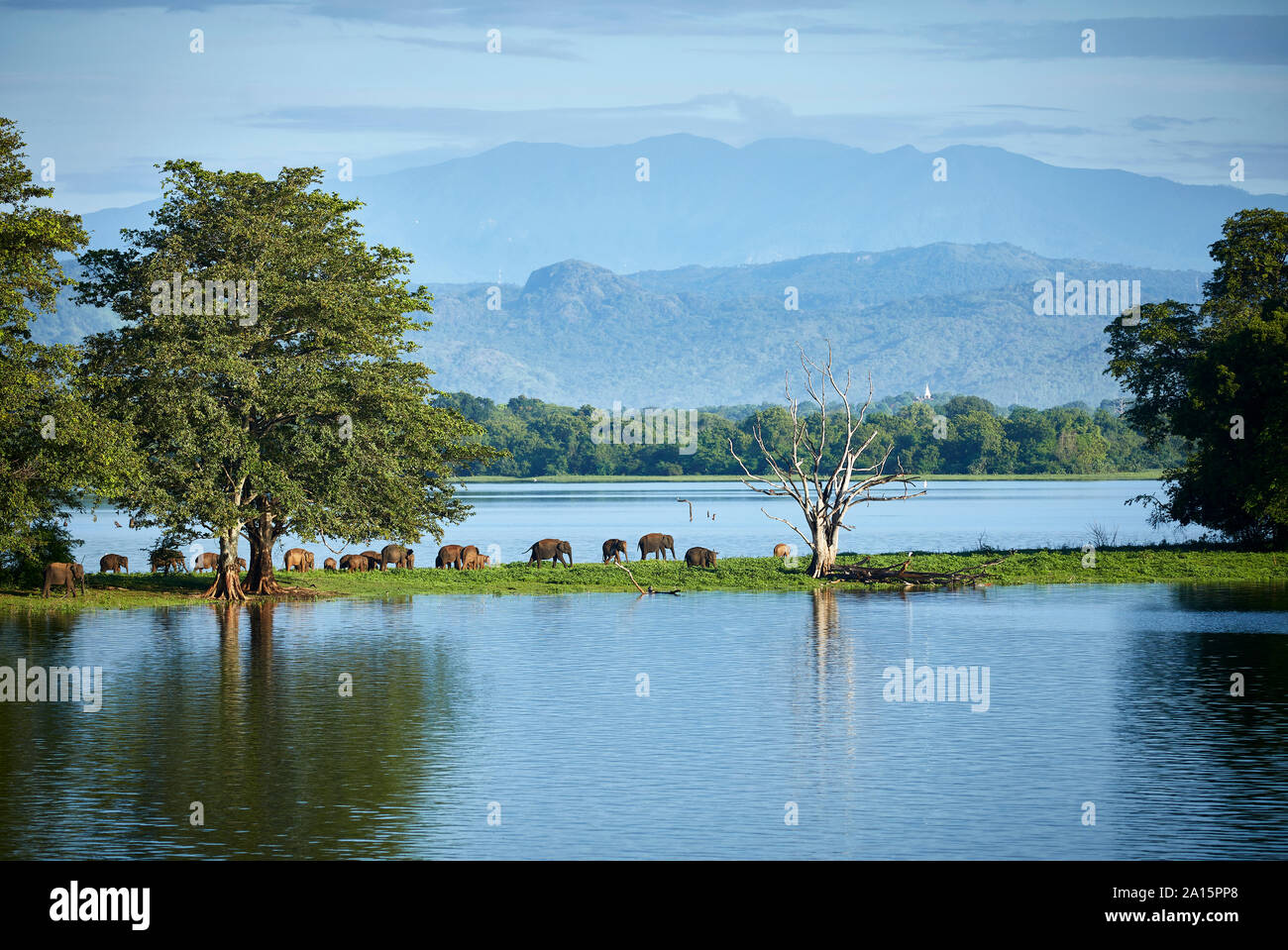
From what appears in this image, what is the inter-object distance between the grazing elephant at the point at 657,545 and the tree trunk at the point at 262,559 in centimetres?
1619

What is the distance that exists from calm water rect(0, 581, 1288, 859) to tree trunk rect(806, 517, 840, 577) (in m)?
9.05

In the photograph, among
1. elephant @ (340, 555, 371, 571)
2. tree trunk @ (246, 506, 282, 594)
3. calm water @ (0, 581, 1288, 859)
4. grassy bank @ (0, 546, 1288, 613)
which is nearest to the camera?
calm water @ (0, 581, 1288, 859)

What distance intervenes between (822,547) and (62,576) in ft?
79.2

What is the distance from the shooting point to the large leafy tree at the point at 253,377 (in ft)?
135

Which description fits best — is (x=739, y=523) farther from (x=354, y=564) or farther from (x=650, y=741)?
(x=650, y=741)

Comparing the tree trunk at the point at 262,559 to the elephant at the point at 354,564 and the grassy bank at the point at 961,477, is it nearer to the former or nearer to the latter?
the elephant at the point at 354,564

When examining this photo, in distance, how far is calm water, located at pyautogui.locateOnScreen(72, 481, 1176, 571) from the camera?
70875 mm

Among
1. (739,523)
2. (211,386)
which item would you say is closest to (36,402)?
(211,386)

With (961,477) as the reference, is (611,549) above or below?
below

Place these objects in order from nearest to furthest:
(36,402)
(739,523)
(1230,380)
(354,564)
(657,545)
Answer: (36,402) < (1230,380) < (354,564) < (657,545) < (739,523)

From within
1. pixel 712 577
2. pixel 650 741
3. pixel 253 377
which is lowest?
pixel 650 741

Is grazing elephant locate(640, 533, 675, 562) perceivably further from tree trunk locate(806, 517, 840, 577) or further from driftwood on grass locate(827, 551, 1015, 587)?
driftwood on grass locate(827, 551, 1015, 587)

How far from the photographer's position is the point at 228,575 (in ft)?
142

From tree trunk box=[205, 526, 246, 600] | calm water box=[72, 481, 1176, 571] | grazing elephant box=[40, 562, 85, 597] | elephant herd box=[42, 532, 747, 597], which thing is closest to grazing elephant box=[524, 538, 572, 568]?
elephant herd box=[42, 532, 747, 597]
